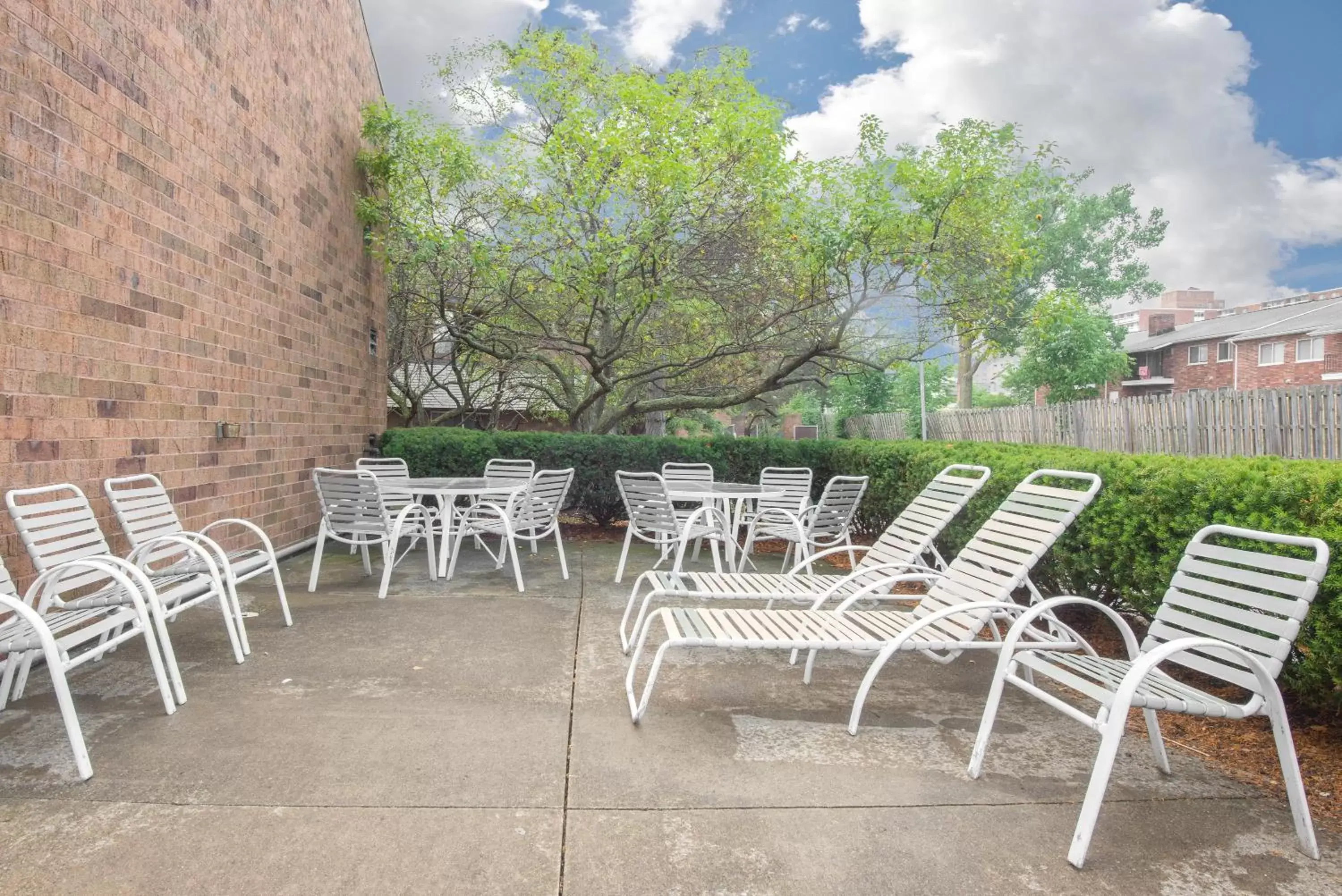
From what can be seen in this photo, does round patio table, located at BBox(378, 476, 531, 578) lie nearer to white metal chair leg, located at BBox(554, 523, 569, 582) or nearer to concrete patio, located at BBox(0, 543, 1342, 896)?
white metal chair leg, located at BBox(554, 523, 569, 582)

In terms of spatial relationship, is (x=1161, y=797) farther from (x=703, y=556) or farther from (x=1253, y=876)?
(x=703, y=556)

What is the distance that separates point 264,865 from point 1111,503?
155 inches

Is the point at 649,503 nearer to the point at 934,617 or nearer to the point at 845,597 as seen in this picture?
the point at 845,597

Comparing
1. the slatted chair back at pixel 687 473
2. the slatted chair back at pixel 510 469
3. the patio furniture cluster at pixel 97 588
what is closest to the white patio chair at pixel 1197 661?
the patio furniture cluster at pixel 97 588

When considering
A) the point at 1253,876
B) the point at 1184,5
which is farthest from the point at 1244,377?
the point at 1253,876

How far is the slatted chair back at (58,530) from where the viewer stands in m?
3.21

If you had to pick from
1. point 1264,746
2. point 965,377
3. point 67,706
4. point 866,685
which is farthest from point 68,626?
point 965,377

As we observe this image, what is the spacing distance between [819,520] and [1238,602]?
375cm

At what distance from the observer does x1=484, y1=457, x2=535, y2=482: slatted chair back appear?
7527 mm

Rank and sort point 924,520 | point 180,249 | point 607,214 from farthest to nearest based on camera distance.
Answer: point 607,214
point 180,249
point 924,520

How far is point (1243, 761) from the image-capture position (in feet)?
9.11

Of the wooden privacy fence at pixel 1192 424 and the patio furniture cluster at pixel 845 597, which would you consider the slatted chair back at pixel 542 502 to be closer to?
the patio furniture cluster at pixel 845 597

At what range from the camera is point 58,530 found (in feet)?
11.1

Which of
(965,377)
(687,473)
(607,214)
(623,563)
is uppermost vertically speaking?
(607,214)
